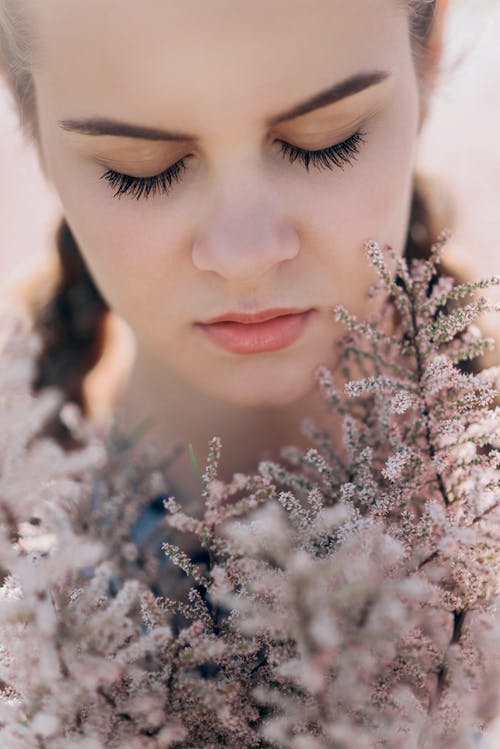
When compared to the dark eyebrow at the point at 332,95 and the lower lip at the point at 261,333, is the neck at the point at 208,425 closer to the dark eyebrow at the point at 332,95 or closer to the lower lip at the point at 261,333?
the lower lip at the point at 261,333

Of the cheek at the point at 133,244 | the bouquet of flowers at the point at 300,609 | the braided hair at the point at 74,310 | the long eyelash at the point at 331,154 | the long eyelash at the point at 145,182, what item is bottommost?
the bouquet of flowers at the point at 300,609

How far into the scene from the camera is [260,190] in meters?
0.72

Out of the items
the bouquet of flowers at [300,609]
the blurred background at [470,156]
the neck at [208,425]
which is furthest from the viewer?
the blurred background at [470,156]

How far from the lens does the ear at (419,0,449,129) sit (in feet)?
3.04

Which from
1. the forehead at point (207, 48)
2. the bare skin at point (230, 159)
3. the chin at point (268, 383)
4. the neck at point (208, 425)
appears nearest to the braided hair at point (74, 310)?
the neck at point (208, 425)

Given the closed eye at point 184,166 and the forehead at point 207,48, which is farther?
the closed eye at point 184,166

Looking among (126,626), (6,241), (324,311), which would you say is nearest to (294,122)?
(324,311)

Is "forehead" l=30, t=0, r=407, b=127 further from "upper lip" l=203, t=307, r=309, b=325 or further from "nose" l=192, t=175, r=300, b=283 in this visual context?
"upper lip" l=203, t=307, r=309, b=325

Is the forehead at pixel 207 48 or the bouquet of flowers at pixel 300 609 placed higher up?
the forehead at pixel 207 48

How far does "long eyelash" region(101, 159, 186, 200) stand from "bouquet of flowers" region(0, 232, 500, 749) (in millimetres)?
240

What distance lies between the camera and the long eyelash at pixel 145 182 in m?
0.75

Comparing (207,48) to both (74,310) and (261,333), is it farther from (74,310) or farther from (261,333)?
(74,310)

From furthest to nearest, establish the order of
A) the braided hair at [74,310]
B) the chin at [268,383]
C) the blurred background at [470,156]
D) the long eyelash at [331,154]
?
the blurred background at [470,156], the braided hair at [74,310], the chin at [268,383], the long eyelash at [331,154]

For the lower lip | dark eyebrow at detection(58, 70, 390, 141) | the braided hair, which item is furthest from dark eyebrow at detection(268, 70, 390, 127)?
the braided hair
